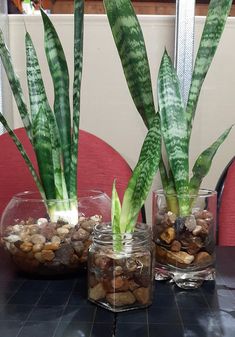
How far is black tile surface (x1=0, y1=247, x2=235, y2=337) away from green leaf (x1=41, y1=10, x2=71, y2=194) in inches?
6.9

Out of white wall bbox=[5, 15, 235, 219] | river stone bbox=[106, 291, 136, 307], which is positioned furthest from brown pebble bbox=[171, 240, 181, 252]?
white wall bbox=[5, 15, 235, 219]

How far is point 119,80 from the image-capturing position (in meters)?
1.50

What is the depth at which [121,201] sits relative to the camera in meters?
0.55

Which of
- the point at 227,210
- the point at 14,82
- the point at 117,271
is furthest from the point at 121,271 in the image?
the point at 227,210

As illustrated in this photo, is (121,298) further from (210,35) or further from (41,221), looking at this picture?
(210,35)

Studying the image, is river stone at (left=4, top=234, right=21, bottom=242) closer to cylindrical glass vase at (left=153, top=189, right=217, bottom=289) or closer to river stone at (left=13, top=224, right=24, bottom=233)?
river stone at (left=13, top=224, right=24, bottom=233)

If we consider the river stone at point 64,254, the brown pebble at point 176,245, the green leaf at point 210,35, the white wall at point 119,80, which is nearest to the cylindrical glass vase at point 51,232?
the river stone at point 64,254

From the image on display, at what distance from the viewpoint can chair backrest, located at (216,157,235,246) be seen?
3.11 feet

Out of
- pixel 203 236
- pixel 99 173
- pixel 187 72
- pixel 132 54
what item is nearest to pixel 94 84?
pixel 187 72

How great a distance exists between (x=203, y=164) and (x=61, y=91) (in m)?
0.25

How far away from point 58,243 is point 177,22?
106 centimetres

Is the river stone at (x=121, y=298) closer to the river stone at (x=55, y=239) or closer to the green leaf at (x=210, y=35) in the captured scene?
the river stone at (x=55, y=239)

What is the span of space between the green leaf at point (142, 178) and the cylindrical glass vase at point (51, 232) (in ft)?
0.32

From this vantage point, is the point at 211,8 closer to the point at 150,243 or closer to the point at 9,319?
the point at 150,243
